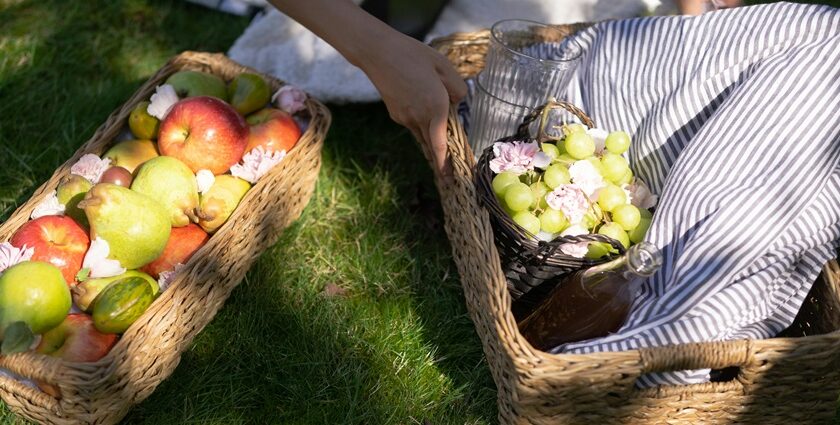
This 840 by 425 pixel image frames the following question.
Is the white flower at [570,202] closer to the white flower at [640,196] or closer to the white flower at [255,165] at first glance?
the white flower at [640,196]

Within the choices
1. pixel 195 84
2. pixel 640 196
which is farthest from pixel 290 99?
pixel 640 196

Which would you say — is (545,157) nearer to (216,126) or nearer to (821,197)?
(821,197)

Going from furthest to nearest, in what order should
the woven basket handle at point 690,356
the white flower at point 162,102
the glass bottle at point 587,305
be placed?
the white flower at point 162,102
the glass bottle at point 587,305
the woven basket handle at point 690,356

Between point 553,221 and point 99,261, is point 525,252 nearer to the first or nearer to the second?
point 553,221

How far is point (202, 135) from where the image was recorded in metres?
1.91

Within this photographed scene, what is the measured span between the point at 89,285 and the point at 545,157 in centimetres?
100

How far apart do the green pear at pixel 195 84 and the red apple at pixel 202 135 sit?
0.42 ft

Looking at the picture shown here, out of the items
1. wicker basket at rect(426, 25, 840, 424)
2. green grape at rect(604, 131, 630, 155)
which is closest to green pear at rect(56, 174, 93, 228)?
wicker basket at rect(426, 25, 840, 424)

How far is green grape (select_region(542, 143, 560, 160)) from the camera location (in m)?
1.79

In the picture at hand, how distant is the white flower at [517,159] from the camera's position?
5.67 feet

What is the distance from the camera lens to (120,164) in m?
1.91

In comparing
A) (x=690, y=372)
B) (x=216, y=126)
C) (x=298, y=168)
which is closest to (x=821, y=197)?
(x=690, y=372)

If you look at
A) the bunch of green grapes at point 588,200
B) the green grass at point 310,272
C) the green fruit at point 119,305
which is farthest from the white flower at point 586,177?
the green fruit at point 119,305

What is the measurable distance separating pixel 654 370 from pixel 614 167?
0.52 m
